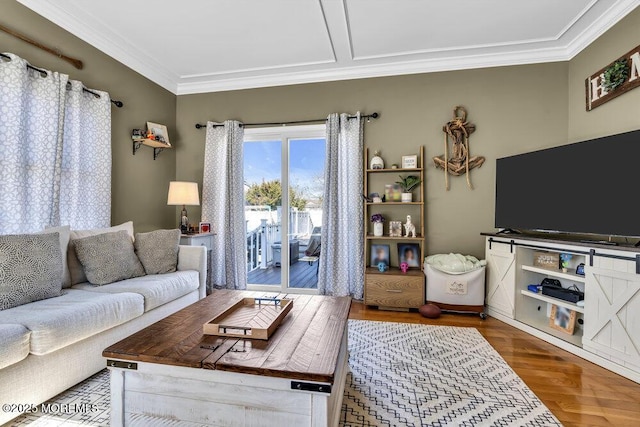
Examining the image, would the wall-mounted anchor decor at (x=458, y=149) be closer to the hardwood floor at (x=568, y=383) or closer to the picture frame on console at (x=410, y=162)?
the picture frame on console at (x=410, y=162)

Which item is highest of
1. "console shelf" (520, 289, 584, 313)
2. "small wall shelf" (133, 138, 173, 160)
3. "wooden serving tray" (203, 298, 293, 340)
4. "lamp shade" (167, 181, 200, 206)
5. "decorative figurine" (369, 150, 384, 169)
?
"small wall shelf" (133, 138, 173, 160)

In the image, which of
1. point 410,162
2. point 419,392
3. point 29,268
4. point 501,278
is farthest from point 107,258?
point 501,278

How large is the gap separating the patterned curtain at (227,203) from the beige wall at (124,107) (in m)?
0.63

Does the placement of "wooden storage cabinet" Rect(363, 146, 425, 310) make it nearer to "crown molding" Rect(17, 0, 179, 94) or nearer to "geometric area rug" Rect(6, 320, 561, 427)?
"geometric area rug" Rect(6, 320, 561, 427)

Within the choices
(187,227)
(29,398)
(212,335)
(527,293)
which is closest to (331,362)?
(212,335)

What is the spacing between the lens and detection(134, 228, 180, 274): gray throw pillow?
2.64 m

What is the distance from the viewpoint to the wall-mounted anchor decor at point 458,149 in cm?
327

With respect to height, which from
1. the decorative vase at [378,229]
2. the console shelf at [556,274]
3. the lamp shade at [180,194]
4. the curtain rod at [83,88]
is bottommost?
the console shelf at [556,274]

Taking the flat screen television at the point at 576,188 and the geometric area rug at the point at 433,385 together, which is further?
the flat screen television at the point at 576,188

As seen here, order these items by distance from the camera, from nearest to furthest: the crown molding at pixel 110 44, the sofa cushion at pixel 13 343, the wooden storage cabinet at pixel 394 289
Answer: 1. the sofa cushion at pixel 13 343
2. the crown molding at pixel 110 44
3. the wooden storage cabinet at pixel 394 289

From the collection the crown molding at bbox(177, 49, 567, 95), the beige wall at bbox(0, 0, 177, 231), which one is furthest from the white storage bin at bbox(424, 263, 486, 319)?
the beige wall at bbox(0, 0, 177, 231)

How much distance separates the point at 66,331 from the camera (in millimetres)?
1542

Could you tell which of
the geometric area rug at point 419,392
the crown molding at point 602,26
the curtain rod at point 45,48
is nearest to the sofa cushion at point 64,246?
the geometric area rug at point 419,392

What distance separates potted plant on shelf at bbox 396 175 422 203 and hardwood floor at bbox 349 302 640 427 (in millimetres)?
1492
